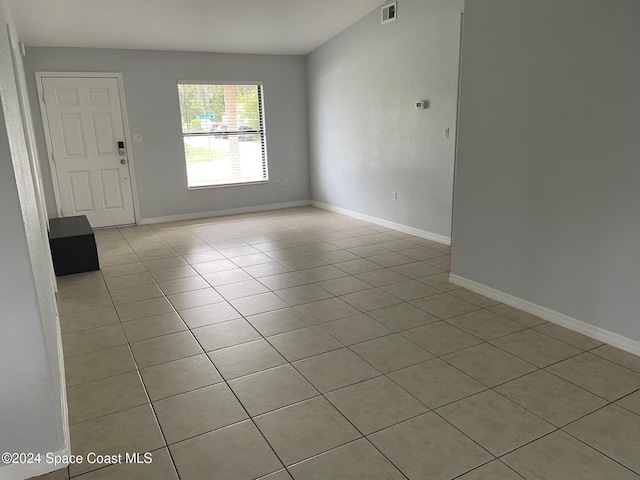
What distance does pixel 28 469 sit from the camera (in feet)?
5.97

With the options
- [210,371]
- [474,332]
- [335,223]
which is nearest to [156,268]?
[210,371]

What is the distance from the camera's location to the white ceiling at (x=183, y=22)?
15.9 ft

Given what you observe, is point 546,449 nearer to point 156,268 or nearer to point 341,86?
point 156,268

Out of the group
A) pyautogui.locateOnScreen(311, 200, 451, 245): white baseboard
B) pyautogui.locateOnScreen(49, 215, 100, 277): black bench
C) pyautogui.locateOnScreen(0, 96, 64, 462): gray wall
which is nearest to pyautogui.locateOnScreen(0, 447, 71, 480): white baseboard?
pyautogui.locateOnScreen(0, 96, 64, 462): gray wall

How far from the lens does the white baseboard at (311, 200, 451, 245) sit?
523cm

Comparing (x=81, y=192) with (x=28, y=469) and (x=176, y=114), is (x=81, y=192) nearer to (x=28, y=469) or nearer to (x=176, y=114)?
(x=176, y=114)

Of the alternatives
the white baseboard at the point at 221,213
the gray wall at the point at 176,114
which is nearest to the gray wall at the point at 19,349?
the gray wall at the point at 176,114

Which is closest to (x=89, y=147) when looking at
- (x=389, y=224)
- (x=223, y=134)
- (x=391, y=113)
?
(x=223, y=134)

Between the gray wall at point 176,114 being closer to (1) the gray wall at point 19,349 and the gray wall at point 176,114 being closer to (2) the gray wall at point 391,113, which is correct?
(2) the gray wall at point 391,113

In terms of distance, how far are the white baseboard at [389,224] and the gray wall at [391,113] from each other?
6 centimetres

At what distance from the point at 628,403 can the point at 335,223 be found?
451cm

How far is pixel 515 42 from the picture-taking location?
10.3 ft

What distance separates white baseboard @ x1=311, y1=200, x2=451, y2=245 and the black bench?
3.48 metres

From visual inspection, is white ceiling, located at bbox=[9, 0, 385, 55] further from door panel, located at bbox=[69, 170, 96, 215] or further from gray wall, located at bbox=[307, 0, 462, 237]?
door panel, located at bbox=[69, 170, 96, 215]
